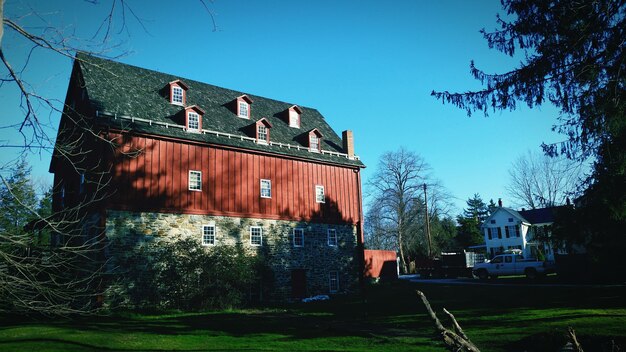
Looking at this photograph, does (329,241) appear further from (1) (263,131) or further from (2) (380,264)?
(1) (263,131)

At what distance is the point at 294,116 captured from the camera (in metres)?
30.9

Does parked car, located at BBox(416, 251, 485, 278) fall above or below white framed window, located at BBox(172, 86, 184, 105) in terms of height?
below

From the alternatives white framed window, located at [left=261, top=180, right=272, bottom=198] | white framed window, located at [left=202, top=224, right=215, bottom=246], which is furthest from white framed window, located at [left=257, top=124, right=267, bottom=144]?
white framed window, located at [left=202, top=224, right=215, bottom=246]

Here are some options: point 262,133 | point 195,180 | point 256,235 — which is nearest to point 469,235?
point 262,133

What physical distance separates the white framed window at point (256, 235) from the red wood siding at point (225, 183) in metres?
0.78

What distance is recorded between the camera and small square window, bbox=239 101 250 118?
2812 cm

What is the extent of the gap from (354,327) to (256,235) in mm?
11609

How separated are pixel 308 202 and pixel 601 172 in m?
16.2

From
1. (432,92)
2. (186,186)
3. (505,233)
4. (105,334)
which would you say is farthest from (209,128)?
(505,233)

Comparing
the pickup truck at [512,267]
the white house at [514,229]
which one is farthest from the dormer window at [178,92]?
the white house at [514,229]

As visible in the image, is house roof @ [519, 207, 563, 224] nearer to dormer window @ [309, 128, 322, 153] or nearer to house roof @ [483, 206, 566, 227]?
house roof @ [483, 206, 566, 227]

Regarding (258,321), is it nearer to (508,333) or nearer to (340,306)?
(340,306)

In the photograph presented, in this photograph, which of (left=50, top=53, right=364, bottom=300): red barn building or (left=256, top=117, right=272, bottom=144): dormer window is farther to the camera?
(left=256, top=117, right=272, bottom=144): dormer window

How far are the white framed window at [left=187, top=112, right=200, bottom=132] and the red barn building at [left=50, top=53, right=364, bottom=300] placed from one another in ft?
0.21
